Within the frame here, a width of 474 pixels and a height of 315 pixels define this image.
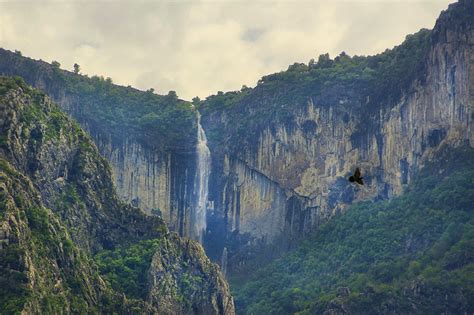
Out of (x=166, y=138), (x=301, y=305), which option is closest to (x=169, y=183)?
(x=166, y=138)

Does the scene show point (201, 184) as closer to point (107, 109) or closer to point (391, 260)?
point (107, 109)

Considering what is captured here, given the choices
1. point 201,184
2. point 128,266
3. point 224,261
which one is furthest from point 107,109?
point 128,266

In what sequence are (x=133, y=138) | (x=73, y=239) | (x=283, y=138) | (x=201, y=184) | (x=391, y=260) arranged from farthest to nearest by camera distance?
(x=201, y=184), (x=133, y=138), (x=283, y=138), (x=391, y=260), (x=73, y=239)

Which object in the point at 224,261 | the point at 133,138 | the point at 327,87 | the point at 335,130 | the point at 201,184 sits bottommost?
the point at 224,261

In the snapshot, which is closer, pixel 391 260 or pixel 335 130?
pixel 391 260

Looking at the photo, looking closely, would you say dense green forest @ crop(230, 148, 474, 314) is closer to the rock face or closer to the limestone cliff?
the limestone cliff
